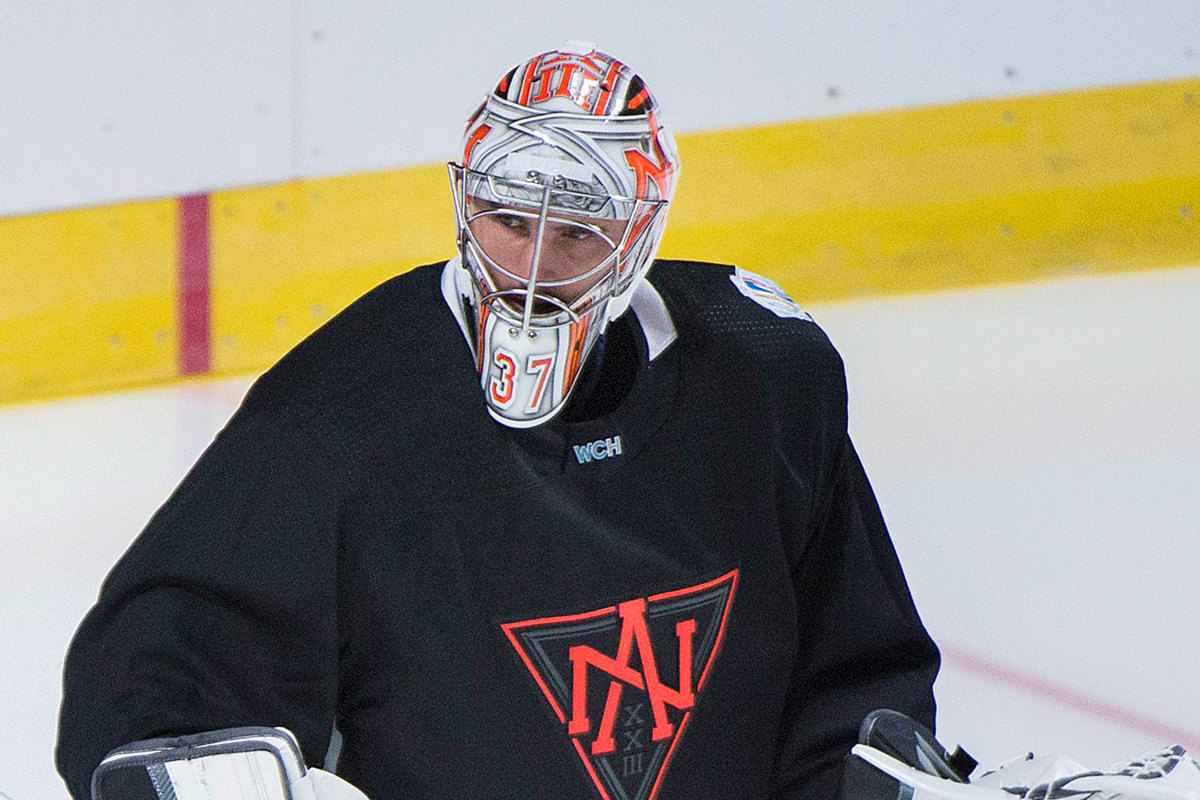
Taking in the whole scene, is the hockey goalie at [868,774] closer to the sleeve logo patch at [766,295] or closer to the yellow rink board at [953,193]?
the sleeve logo patch at [766,295]

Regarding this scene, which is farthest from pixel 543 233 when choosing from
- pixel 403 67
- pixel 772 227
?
pixel 772 227

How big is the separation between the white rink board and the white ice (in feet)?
1.32

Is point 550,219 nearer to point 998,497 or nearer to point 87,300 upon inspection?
point 998,497

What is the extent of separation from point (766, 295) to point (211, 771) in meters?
0.70

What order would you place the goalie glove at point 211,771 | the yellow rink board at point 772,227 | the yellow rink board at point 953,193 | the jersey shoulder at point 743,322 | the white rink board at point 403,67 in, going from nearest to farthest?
the goalie glove at point 211,771
the jersey shoulder at point 743,322
the white rink board at point 403,67
the yellow rink board at point 772,227
the yellow rink board at point 953,193

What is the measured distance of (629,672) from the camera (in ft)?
4.94

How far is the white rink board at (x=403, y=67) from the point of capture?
9.78 feet

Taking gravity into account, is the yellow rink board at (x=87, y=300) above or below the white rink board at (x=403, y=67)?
below

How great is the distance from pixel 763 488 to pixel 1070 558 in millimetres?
1259

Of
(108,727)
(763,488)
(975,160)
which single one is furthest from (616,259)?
(975,160)

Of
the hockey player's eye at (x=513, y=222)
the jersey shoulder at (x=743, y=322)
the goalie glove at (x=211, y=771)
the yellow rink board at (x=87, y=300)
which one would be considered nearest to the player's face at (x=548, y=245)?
the hockey player's eye at (x=513, y=222)

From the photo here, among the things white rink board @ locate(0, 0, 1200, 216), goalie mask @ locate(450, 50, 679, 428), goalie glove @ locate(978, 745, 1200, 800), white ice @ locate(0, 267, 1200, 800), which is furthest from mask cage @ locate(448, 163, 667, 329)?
white rink board @ locate(0, 0, 1200, 216)

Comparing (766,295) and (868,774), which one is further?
(766,295)

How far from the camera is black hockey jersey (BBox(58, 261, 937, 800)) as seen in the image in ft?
4.45
